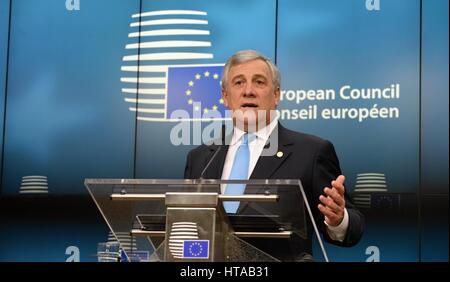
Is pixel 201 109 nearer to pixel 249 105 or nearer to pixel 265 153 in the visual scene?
pixel 249 105

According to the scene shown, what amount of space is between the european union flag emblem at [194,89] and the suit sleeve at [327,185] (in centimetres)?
260

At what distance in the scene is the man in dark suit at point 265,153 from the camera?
2.75 metres

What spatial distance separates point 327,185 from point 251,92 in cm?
57

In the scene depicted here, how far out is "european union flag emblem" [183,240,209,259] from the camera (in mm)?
2162

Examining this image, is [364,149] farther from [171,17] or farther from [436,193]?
[171,17]

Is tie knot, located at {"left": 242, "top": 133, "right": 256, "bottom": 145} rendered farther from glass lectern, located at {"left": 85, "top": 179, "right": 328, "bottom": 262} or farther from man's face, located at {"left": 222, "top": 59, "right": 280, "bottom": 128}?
glass lectern, located at {"left": 85, "top": 179, "right": 328, "bottom": 262}

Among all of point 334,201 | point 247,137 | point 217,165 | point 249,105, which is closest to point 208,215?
point 334,201

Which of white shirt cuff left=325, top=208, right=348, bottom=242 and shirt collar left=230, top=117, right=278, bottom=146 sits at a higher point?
shirt collar left=230, top=117, right=278, bottom=146

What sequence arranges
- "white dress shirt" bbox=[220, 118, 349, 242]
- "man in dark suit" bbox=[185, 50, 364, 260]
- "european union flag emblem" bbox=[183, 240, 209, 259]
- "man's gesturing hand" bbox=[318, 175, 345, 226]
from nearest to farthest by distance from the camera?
1. "european union flag emblem" bbox=[183, 240, 209, 259]
2. "man's gesturing hand" bbox=[318, 175, 345, 226]
3. "man in dark suit" bbox=[185, 50, 364, 260]
4. "white dress shirt" bbox=[220, 118, 349, 242]

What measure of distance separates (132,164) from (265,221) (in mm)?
3632

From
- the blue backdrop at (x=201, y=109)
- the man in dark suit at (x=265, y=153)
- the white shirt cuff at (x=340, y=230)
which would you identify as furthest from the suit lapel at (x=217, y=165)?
the blue backdrop at (x=201, y=109)

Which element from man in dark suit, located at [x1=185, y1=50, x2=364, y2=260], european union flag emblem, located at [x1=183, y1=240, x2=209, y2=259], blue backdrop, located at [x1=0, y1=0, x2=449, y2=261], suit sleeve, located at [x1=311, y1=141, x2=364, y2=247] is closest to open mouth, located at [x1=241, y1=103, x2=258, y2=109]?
man in dark suit, located at [x1=185, y1=50, x2=364, y2=260]

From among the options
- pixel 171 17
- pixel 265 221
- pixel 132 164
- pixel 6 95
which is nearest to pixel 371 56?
pixel 171 17

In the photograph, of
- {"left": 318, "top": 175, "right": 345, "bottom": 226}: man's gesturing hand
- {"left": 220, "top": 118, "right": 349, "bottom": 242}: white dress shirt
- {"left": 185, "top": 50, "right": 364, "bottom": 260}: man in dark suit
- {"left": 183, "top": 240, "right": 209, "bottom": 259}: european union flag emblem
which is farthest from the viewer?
{"left": 220, "top": 118, "right": 349, "bottom": 242}: white dress shirt
